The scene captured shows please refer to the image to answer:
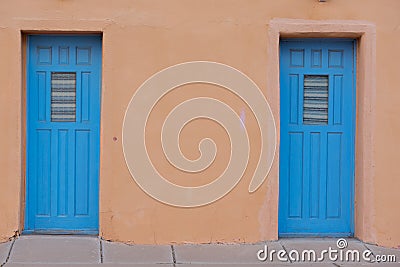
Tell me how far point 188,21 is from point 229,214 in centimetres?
204

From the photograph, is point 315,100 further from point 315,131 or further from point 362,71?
point 362,71

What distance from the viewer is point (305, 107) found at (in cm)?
706

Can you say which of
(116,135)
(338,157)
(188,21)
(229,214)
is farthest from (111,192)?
(338,157)

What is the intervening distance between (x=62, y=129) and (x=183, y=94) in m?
1.34

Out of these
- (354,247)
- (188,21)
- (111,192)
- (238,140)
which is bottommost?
(354,247)

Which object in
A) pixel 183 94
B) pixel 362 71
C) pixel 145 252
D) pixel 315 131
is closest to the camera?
pixel 145 252

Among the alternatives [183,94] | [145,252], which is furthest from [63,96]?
[145,252]

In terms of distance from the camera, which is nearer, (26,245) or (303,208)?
(26,245)

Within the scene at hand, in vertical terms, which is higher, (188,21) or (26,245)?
(188,21)

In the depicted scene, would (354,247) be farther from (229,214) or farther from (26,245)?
(26,245)

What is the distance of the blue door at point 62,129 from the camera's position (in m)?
6.88

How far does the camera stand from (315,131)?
705 cm

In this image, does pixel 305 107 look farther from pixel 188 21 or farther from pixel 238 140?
pixel 188 21

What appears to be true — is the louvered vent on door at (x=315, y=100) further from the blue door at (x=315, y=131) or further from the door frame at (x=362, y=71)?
the door frame at (x=362, y=71)
